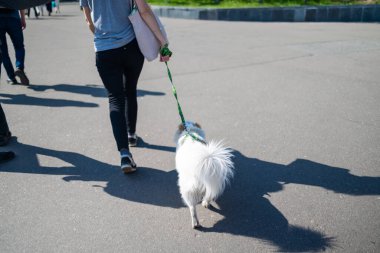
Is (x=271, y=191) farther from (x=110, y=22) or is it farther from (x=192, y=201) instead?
(x=110, y=22)

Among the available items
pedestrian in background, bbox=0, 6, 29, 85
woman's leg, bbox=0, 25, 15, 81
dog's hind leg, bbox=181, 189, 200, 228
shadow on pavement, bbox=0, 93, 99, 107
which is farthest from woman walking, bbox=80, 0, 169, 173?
woman's leg, bbox=0, 25, 15, 81

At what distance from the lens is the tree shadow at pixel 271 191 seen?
2.73 meters

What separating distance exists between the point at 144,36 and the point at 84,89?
3.56m

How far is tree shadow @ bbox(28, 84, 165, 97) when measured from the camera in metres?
6.33

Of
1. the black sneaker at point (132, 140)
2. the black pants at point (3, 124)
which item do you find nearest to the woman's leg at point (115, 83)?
the black sneaker at point (132, 140)

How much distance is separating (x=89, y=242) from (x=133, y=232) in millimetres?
340

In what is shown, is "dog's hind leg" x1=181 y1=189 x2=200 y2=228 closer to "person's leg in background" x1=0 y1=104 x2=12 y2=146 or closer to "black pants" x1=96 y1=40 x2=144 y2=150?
"black pants" x1=96 y1=40 x2=144 y2=150

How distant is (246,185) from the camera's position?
11.4 feet

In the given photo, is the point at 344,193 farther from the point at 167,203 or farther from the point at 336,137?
the point at 167,203

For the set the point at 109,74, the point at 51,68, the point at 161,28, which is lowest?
the point at 51,68

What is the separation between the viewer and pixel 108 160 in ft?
13.1

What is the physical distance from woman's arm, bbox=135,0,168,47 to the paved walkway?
1.37 m

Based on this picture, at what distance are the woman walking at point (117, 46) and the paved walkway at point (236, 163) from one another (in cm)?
57

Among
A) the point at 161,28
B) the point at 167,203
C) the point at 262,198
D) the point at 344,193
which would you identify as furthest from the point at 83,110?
the point at 344,193
